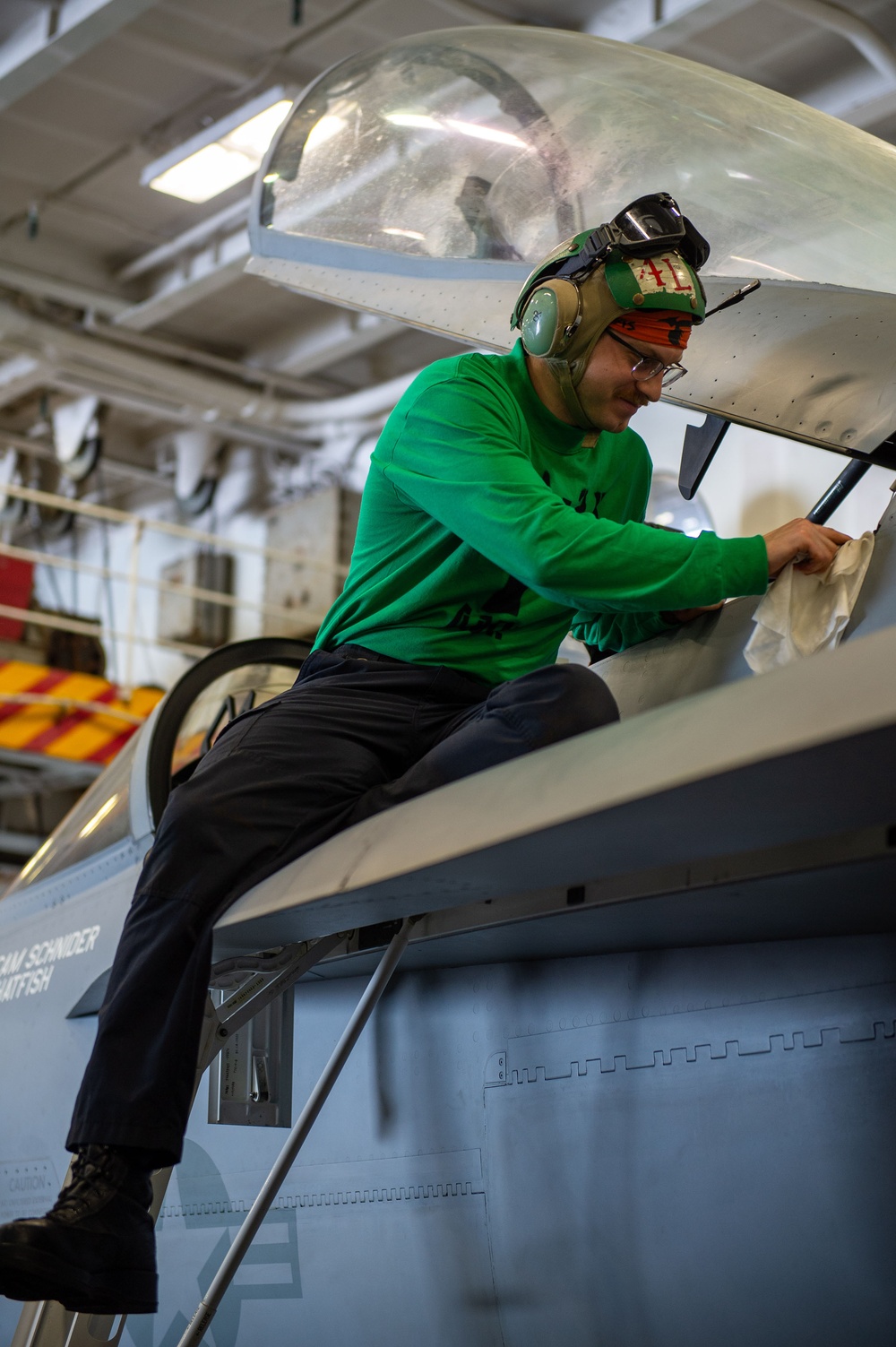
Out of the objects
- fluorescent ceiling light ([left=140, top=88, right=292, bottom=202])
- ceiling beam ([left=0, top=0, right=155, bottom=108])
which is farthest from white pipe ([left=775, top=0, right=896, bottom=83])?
ceiling beam ([left=0, top=0, right=155, bottom=108])

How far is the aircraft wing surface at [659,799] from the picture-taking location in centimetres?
105

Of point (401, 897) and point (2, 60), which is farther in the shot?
point (2, 60)

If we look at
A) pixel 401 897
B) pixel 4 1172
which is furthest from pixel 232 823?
pixel 4 1172

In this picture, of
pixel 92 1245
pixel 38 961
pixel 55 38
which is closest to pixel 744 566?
pixel 92 1245

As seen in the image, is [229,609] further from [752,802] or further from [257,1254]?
[752,802]

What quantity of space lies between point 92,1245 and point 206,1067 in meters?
0.33

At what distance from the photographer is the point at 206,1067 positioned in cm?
197

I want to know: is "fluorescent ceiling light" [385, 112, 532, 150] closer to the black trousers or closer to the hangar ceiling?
the black trousers

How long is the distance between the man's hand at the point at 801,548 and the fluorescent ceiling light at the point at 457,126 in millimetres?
1145

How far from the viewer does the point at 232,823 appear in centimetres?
189

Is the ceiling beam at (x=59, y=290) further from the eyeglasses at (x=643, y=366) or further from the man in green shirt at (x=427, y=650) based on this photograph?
the eyeglasses at (x=643, y=366)

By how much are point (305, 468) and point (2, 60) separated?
18.1 feet

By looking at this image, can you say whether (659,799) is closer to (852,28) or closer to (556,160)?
(556,160)

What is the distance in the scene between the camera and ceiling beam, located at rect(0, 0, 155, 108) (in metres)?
7.07
